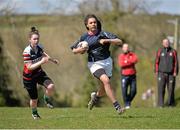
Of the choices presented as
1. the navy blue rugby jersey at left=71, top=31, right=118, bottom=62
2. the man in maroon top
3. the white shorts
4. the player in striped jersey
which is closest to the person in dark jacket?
the man in maroon top

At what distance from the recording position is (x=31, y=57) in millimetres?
13180

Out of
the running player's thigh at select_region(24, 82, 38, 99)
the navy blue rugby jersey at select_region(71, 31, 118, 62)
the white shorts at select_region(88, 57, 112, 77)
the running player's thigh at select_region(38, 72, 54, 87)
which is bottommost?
the running player's thigh at select_region(24, 82, 38, 99)

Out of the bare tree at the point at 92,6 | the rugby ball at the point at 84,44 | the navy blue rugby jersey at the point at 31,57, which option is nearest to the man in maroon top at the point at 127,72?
the navy blue rugby jersey at the point at 31,57

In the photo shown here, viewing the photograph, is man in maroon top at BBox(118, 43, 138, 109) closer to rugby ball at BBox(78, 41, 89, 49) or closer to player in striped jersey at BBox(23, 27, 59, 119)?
player in striped jersey at BBox(23, 27, 59, 119)

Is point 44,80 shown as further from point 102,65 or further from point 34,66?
point 102,65

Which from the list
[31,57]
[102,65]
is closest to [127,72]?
[102,65]

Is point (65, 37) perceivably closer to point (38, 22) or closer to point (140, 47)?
point (38, 22)

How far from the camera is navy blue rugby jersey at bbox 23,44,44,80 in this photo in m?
13.1

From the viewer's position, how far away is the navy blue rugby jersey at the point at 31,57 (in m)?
13.1

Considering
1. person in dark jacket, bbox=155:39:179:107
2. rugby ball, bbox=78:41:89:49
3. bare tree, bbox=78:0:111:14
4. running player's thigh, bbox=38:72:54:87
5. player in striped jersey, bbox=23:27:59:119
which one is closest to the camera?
rugby ball, bbox=78:41:89:49

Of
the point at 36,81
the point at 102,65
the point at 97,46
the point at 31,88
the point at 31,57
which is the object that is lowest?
the point at 31,88

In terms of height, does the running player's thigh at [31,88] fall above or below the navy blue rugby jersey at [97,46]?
below

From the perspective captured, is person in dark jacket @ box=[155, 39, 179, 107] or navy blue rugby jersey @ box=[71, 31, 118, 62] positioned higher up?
navy blue rugby jersey @ box=[71, 31, 118, 62]

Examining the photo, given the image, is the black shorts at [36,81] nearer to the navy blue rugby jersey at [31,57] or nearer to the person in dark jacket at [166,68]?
the navy blue rugby jersey at [31,57]
